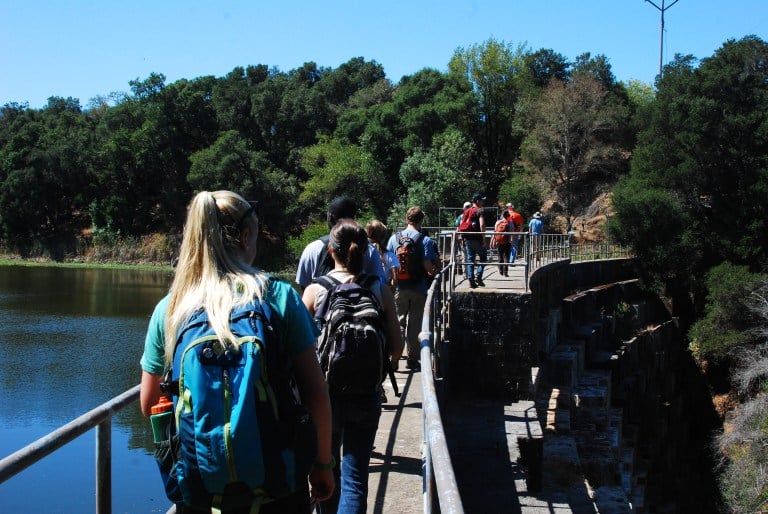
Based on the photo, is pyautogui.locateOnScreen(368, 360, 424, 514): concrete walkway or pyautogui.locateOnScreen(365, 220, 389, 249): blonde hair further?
pyautogui.locateOnScreen(365, 220, 389, 249): blonde hair

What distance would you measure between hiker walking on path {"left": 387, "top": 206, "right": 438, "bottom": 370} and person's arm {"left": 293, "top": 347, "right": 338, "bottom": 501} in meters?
5.61

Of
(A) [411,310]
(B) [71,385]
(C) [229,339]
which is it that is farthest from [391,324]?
(B) [71,385]

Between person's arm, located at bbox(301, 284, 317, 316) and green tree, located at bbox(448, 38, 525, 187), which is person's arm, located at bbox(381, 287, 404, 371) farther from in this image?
green tree, located at bbox(448, 38, 525, 187)

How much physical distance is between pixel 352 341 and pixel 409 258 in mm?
4739

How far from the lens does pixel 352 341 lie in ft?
12.4

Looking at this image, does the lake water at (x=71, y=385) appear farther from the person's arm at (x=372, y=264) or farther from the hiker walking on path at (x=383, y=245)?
the hiker walking on path at (x=383, y=245)

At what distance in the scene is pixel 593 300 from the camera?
24906 mm

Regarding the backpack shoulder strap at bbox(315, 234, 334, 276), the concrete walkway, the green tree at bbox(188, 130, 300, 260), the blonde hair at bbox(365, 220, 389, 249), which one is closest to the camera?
the backpack shoulder strap at bbox(315, 234, 334, 276)

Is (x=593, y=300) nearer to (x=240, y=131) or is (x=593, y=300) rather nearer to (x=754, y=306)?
(x=754, y=306)

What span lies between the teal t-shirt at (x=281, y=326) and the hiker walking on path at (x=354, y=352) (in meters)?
1.27

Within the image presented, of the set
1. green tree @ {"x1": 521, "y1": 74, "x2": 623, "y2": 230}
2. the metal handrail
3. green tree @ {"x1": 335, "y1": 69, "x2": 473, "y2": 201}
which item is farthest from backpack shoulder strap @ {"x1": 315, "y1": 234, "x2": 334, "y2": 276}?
green tree @ {"x1": 335, "y1": 69, "x2": 473, "y2": 201}

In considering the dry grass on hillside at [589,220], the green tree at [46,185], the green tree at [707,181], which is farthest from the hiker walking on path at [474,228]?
the green tree at [46,185]

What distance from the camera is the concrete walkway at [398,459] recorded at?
521 cm

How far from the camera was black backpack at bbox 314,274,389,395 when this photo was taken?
12.4ft
